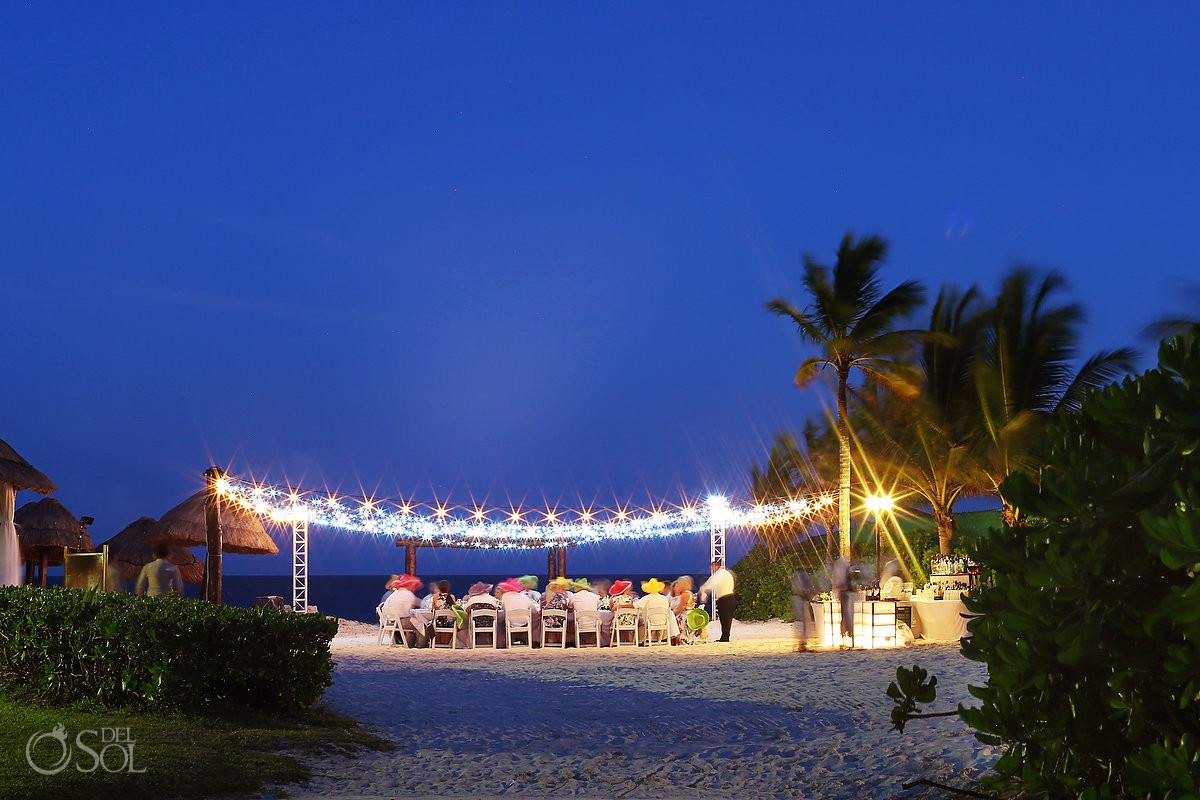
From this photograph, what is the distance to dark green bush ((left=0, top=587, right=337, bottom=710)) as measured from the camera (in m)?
7.82

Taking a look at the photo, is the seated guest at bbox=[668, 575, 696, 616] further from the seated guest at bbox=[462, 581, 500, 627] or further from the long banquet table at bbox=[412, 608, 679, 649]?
the seated guest at bbox=[462, 581, 500, 627]

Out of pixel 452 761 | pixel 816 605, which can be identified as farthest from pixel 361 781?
pixel 816 605

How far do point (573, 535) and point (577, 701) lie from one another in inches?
578

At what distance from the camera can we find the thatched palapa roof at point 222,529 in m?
20.1

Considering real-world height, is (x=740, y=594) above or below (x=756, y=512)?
below

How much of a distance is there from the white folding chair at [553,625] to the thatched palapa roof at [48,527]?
37.1 feet

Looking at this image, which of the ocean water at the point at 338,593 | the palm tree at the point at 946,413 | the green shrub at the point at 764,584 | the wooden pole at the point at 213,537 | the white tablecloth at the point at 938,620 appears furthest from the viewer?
the ocean water at the point at 338,593

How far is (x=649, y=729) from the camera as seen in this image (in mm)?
8500

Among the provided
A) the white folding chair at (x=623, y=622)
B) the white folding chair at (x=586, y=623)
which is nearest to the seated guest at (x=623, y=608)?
the white folding chair at (x=623, y=622)

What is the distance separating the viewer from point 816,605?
15617 millimetres

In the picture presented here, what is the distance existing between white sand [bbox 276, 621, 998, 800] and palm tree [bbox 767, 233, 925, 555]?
5.09 m

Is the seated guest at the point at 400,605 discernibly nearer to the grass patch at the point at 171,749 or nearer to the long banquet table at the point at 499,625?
the long banquet table at the point at 499,625

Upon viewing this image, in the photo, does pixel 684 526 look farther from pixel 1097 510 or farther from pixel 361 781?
pixel 1097 510

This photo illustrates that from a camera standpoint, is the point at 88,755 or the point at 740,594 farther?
the point at 740,594
